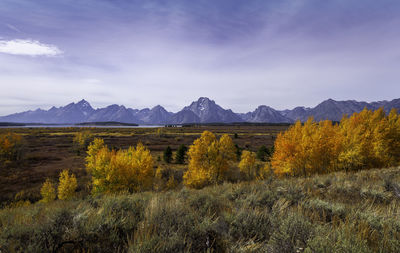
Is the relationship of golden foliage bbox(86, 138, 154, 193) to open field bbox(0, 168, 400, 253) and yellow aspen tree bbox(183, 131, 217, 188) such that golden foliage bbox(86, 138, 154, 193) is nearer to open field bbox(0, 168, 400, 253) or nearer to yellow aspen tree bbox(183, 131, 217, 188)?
yellow aspen tree bbox(183, 131, 217, 188)

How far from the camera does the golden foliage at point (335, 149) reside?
25.8 m

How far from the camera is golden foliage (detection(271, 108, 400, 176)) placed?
25.8 metres

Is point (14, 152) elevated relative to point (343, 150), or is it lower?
lower

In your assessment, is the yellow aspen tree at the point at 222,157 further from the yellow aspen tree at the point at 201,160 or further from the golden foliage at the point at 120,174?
the golden foliage at the point at 120,174

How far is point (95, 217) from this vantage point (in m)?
3.52

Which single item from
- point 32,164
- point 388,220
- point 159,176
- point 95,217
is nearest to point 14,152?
point 32,164

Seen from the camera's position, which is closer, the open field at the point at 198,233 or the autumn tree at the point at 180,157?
the open field at the point at 198,233

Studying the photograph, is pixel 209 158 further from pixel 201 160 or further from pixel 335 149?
pixel 335 149

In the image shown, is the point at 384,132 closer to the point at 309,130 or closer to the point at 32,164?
the point at 309,130

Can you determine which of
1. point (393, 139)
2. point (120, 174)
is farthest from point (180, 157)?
point (393, 139)

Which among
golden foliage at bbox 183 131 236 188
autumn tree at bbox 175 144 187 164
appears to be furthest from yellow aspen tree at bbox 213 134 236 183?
autumn tree at bbox 175 144 187 164

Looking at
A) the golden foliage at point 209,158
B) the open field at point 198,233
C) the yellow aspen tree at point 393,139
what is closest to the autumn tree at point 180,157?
the golden foliage at point 209,158

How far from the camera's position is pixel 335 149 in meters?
26.2

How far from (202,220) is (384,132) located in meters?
40.0
